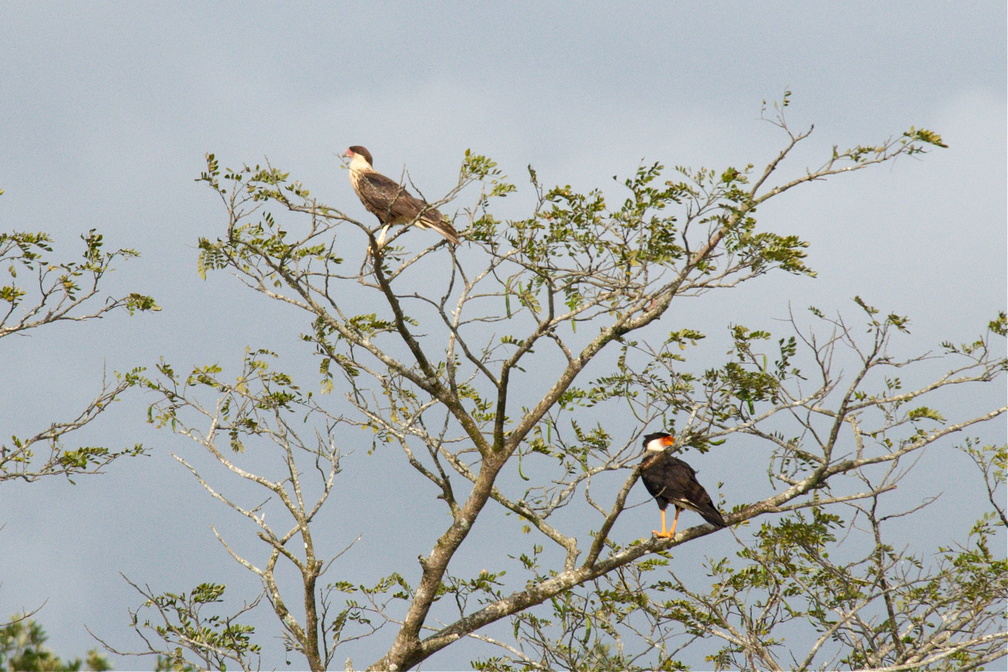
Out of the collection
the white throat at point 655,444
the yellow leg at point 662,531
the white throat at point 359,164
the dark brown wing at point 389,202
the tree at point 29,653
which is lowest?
the tree at point 29,653

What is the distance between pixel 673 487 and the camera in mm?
10773

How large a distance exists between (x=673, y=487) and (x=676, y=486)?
0.04 metres

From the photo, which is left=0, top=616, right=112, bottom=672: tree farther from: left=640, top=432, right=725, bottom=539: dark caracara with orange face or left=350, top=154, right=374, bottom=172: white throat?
left=350, top=154, right=374, bottom=172: white throat

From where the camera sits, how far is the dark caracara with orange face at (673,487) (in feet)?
33.8

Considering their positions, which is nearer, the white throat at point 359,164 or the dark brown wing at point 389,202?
the dark brown wing at point 389,202

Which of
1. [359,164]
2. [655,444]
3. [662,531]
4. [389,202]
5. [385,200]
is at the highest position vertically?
[359,164]

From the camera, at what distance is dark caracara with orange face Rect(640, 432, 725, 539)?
10.3 meters

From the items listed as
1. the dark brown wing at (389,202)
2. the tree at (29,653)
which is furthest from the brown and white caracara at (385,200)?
the tree at (29,653)

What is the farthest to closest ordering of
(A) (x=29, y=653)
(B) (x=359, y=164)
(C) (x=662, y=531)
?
(B) (x=359, y=164) < (C) (x=662, y=531) < (A) (x=29, y=653)

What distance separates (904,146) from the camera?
941 cm

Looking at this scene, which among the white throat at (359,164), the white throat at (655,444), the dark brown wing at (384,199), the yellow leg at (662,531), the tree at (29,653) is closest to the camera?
the tree at (29,653)

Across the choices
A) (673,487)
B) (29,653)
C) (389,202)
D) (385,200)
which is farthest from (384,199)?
(29,653)

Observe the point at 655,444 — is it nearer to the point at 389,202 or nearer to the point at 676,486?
the point at 676,486

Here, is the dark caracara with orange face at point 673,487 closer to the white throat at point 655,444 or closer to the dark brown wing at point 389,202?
the white throat at point 655,444
